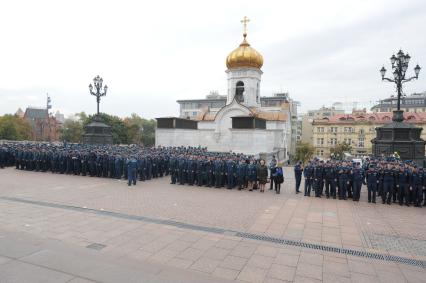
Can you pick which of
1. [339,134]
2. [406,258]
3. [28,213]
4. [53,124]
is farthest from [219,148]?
[53,124]

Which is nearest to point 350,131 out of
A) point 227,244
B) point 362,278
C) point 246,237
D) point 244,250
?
point 246,237

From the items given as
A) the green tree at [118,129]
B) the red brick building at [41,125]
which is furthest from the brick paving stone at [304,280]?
the red brick building at [41,125]

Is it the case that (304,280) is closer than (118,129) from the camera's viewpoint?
Yes

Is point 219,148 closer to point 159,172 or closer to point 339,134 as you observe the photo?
point 159,172

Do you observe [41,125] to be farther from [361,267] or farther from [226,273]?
[361,267]

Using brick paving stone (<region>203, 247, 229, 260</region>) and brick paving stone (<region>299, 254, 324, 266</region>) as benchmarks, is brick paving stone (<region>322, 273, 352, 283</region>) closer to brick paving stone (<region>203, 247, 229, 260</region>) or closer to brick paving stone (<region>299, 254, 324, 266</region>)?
brick paving stone (<region>299, 254, 324, 266</region>)

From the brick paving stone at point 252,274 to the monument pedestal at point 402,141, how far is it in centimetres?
1634

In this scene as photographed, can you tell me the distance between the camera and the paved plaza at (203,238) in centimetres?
542

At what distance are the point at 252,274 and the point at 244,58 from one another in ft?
105

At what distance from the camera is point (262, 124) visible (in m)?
28.6

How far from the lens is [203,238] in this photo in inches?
283

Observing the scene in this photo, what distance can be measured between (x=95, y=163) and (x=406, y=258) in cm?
1467

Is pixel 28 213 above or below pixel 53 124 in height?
below

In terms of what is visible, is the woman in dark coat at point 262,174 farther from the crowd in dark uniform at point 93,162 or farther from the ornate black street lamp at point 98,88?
the ornate black street lamp at point 98,88
